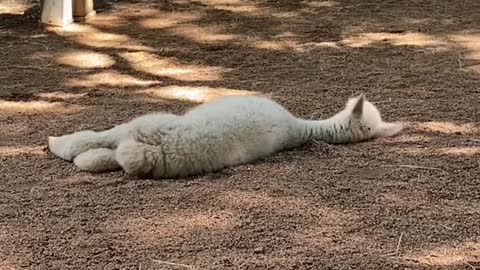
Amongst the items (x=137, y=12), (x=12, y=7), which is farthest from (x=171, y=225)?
(x=12, y=7)

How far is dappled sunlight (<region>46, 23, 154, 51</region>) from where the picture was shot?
7.22m

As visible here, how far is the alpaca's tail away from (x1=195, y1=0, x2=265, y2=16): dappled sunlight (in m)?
4.68

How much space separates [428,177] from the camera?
408 centimetres

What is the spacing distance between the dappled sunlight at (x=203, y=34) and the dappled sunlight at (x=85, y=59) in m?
Result: 0.94

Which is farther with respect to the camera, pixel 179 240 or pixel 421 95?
pixel 421 95

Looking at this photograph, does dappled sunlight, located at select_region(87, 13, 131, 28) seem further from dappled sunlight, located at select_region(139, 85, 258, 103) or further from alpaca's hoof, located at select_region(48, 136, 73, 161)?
alpaca's hoof, located at select_region(48, 136, 73, 161)

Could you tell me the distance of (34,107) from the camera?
5488mm

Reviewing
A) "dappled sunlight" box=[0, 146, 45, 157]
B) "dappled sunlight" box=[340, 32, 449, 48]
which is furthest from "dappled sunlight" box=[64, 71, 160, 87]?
"dappled sunlight" box=[340, 32, 449, 48]

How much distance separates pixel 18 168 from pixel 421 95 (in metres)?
2.67

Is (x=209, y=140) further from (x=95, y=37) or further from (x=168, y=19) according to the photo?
(x=168, y=19)

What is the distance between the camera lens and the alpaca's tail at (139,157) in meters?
3.90

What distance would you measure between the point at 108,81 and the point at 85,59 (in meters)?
0.68

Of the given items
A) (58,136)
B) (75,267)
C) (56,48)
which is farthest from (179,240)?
(56,48)

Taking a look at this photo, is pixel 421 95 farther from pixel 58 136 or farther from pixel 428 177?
pixel 58 136
